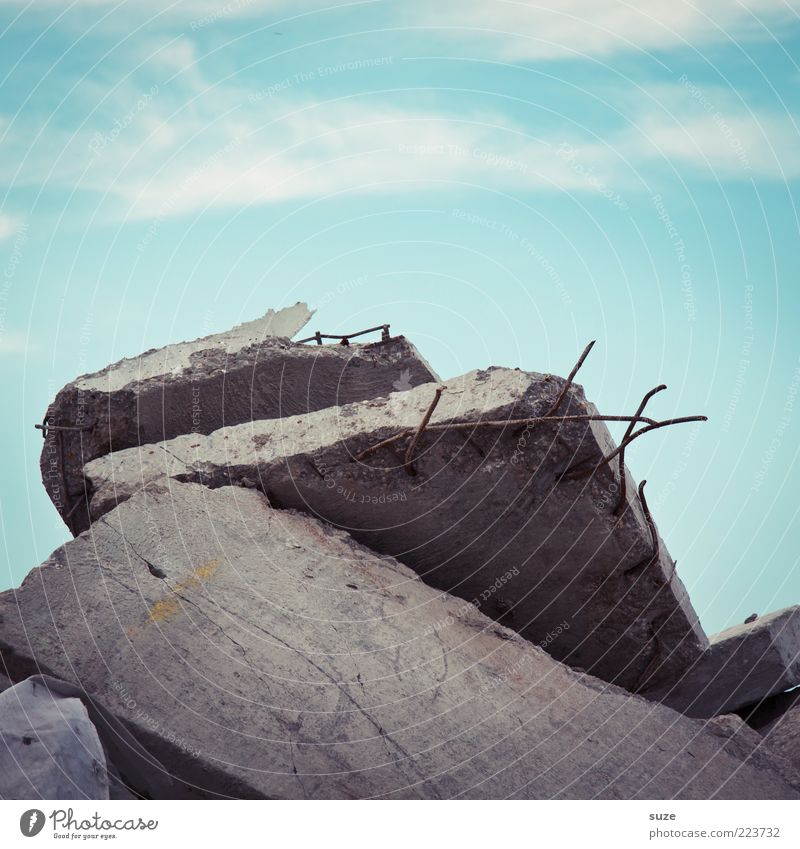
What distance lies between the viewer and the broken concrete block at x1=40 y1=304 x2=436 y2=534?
4.82m

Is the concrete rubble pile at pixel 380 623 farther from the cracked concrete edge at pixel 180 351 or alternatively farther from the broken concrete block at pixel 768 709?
the cracked concrete edge at pixel 180 351

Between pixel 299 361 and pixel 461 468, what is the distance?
5.42ft

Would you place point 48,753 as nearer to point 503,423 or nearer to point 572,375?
point 503,423

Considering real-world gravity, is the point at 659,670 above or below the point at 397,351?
below

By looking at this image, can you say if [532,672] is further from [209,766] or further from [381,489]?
[209,766]

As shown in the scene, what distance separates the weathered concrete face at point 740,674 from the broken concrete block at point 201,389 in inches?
80.4

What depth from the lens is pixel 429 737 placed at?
3.04 m

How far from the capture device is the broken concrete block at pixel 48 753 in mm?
2635

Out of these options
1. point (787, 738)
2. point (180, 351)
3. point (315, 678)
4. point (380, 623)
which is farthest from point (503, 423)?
point (180, 351)

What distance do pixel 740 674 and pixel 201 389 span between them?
109 inches

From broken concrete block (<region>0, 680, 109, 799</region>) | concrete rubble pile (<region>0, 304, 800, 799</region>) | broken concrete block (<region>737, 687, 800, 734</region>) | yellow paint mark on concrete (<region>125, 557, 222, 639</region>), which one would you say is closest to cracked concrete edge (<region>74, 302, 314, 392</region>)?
concrete rubble pile (<region>0, 304, 800, 799</region>)

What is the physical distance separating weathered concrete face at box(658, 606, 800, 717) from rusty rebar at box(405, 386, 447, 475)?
1496mm

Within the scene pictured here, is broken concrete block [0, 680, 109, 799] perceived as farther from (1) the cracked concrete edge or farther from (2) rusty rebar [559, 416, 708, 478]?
(1) the cracked concrete edge

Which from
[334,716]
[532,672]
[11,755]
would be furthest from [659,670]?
[11,755]
